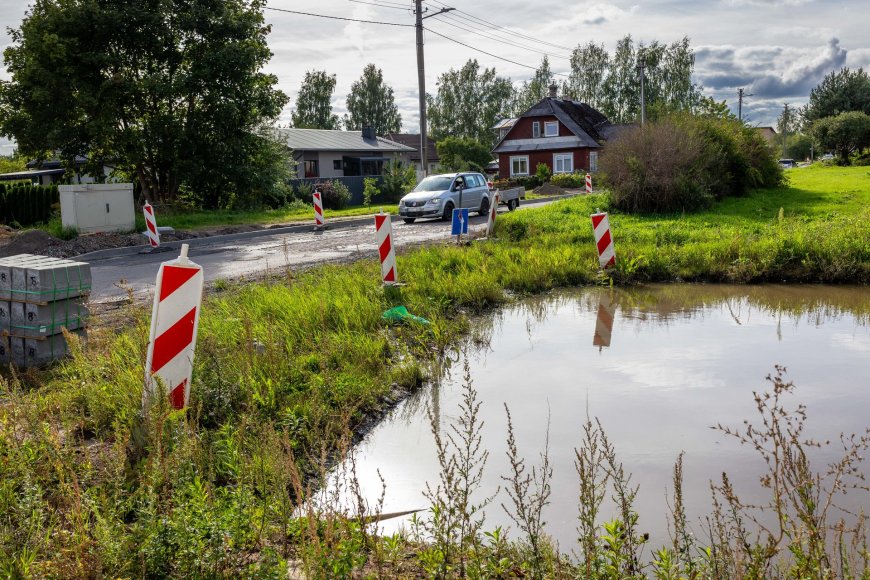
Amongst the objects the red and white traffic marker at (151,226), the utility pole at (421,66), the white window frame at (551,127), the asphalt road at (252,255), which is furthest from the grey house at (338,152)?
the red and white traffic marker at (151,226)

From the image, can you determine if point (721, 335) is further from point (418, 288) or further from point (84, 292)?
point (84, 292)

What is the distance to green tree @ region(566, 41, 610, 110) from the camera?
7500cm

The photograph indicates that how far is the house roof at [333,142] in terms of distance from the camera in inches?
1876

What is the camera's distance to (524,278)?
1125cm

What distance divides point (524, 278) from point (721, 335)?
3.56 meters

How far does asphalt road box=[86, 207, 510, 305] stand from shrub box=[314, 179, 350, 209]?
12.3 meters

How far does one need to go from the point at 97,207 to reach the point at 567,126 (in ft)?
148

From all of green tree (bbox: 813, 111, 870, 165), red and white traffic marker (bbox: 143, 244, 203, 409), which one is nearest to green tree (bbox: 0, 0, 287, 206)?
Result: red and white traffic marker (bbox: 143, 244, 203, 409)

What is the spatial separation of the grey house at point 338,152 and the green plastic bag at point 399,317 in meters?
37.9

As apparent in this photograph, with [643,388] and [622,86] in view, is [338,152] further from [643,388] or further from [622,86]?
[643,388]

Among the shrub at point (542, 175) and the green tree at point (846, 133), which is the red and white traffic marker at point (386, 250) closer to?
the shrub at point (542, 175)

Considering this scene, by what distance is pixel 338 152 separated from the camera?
165ft

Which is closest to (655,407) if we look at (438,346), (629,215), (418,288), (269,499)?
(438,346)

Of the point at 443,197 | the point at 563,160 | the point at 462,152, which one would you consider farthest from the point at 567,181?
the point at 443,197
